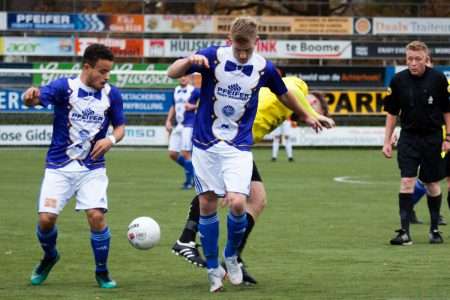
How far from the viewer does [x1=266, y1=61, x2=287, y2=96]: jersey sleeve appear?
8.77m

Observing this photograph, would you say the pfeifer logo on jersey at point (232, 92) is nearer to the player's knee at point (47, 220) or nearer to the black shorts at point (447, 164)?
the player's knee at point (47, 220)

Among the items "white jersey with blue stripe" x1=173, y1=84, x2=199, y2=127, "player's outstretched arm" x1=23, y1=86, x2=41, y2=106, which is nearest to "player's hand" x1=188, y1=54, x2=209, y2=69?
"player's outstretched arm" x1=23, y1=86, x2=41, y2=106

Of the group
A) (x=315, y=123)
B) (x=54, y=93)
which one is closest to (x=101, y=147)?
(x=54, y=93)

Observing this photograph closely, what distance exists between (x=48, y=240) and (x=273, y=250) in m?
3.12

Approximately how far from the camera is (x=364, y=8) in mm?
44188

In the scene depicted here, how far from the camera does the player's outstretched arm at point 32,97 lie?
839 centimetres

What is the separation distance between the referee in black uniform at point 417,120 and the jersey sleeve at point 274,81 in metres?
3.18

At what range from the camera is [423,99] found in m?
11.9

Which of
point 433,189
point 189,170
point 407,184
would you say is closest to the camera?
point 407,184

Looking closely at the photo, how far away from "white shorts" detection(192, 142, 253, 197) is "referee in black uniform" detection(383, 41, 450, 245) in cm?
354

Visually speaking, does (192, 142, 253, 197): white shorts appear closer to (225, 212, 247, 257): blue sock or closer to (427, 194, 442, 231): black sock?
(225, 212, 247, 257): blue sock

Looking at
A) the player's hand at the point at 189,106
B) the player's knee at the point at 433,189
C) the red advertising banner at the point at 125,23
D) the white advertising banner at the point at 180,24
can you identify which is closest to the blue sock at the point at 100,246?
the player's knee at the point at 433,189

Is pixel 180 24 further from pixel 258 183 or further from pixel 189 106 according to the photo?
pixel 258 183

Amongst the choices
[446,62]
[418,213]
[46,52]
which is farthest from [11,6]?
[418,213]
